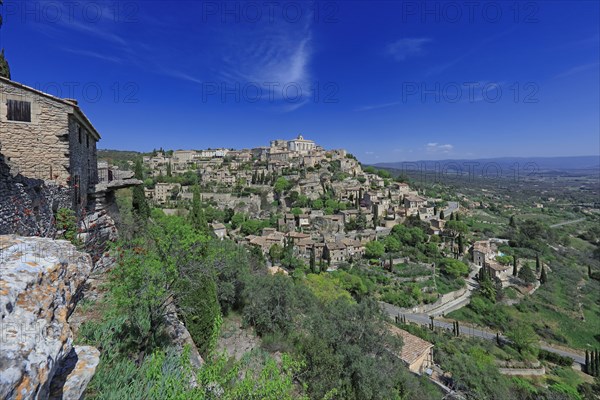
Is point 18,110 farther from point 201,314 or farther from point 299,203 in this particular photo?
point 299,203

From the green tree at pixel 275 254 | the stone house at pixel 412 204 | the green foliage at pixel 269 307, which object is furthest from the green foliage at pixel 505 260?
the green foliage at pixel 269 307

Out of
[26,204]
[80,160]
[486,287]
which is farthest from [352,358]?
[486,287]

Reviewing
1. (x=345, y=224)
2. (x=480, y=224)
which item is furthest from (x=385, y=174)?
(x=345, y=224)

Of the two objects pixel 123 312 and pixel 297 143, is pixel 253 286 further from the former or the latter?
pixel 297 143

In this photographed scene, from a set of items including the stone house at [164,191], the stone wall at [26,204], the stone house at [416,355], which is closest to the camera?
the stone wall at [26,204]

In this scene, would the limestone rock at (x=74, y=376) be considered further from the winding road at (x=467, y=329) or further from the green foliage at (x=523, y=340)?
the green foliage at (x=523, y=340)
